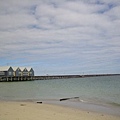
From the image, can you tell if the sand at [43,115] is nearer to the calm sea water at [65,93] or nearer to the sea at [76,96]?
the sea at [76,96]

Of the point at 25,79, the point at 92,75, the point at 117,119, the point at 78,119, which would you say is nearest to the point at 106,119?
the point at 117,119

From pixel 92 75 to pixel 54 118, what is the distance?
17381 cm

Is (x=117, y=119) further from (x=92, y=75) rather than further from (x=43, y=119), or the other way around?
(x=92, y=75)

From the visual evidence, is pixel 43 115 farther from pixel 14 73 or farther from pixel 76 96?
pixel 14 73

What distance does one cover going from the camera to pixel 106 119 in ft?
37.3

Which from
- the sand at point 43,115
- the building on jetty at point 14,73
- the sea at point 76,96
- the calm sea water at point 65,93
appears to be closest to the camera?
the sand at point 43,115

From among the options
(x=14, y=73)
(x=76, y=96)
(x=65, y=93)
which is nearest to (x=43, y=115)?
(x=76, y=96)

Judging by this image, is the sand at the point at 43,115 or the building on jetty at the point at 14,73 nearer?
the sand at the point at 43,115

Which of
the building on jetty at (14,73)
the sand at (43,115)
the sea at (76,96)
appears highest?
the building on jetty at (14,73)

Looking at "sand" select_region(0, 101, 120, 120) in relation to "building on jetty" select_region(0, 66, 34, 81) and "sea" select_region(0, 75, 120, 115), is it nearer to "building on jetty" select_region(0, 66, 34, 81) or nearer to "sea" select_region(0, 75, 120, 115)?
"sea" select_region(0, 75, 120, 115)

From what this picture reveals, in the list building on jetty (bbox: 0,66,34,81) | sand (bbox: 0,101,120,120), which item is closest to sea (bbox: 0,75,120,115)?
sand (bbox: 0,101,120,120)

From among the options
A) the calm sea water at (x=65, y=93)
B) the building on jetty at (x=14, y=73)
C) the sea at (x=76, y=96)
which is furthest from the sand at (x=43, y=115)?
the building on jetty at (x=14, y=73)

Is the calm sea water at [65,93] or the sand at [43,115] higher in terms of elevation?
the sand at [43,115]

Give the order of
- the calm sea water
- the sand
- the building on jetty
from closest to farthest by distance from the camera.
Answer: the sand < the calm sea water < the building on jetty
